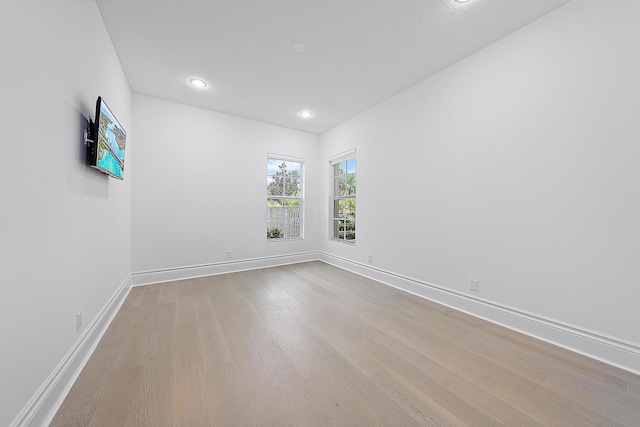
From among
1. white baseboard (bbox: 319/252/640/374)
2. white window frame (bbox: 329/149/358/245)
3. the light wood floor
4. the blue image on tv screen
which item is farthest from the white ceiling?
the light wood floor

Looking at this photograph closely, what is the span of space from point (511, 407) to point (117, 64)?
453 cm

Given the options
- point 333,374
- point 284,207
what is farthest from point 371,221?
point 333,374

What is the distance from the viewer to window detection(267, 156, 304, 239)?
180 inches

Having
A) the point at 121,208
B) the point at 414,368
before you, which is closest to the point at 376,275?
the point at 414,368

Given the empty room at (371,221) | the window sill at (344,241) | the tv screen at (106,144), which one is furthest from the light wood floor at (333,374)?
the window sill at (344,241)

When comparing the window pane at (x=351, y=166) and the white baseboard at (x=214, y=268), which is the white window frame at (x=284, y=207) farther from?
the window pane at (x=351, y=166)

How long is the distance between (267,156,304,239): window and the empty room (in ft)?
3.90

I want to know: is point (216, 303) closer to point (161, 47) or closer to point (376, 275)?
point (376, 275)

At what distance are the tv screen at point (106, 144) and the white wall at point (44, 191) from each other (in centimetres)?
9

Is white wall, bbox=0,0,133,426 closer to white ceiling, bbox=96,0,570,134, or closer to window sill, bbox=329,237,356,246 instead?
white ceiling, bbox=96,0,570,134

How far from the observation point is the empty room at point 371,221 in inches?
48.4

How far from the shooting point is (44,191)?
1216mm

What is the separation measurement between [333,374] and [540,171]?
2428mm

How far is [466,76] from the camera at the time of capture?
100.0 inches
